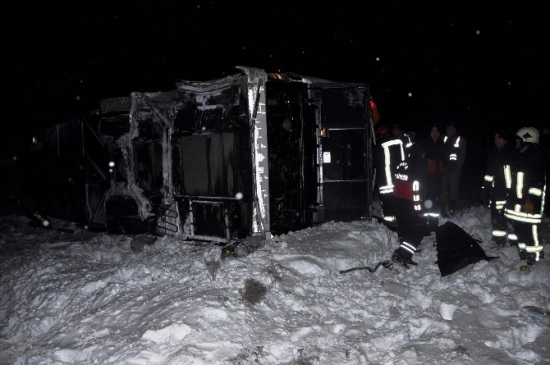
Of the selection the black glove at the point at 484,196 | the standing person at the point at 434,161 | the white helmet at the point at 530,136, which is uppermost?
the white helmet at the point at 530,136

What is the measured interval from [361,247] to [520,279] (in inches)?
73.3

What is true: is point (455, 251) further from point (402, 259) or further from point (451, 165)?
point (451, 165)

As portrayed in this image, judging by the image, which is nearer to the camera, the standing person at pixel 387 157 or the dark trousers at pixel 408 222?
the dark trousers at pixel 408 222

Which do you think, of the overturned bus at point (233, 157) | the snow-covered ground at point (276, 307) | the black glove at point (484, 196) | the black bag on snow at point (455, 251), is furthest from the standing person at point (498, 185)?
the overturned bus at point (233, 157)

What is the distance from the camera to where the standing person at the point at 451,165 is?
7809 mm

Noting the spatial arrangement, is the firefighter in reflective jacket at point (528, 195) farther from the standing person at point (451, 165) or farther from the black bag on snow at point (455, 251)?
the standing person at point (451, 165)

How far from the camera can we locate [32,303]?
4.50 meters

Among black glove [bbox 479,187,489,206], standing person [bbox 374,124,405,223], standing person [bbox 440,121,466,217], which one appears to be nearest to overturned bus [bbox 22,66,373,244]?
standing person [bbox 374,124,405,223]

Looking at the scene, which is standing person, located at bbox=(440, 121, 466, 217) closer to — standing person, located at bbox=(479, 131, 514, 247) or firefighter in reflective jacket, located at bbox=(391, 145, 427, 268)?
standing person, located at bbox=(479, 131, 514, 247)

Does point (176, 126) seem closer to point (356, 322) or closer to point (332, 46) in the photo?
point (356, 322)

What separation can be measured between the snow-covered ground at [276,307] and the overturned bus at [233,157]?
538 mm

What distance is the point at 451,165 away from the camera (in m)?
7.82

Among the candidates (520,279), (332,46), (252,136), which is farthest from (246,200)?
(332,46)

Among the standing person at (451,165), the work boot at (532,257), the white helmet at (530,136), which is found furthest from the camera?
the standing person at (451,165)
